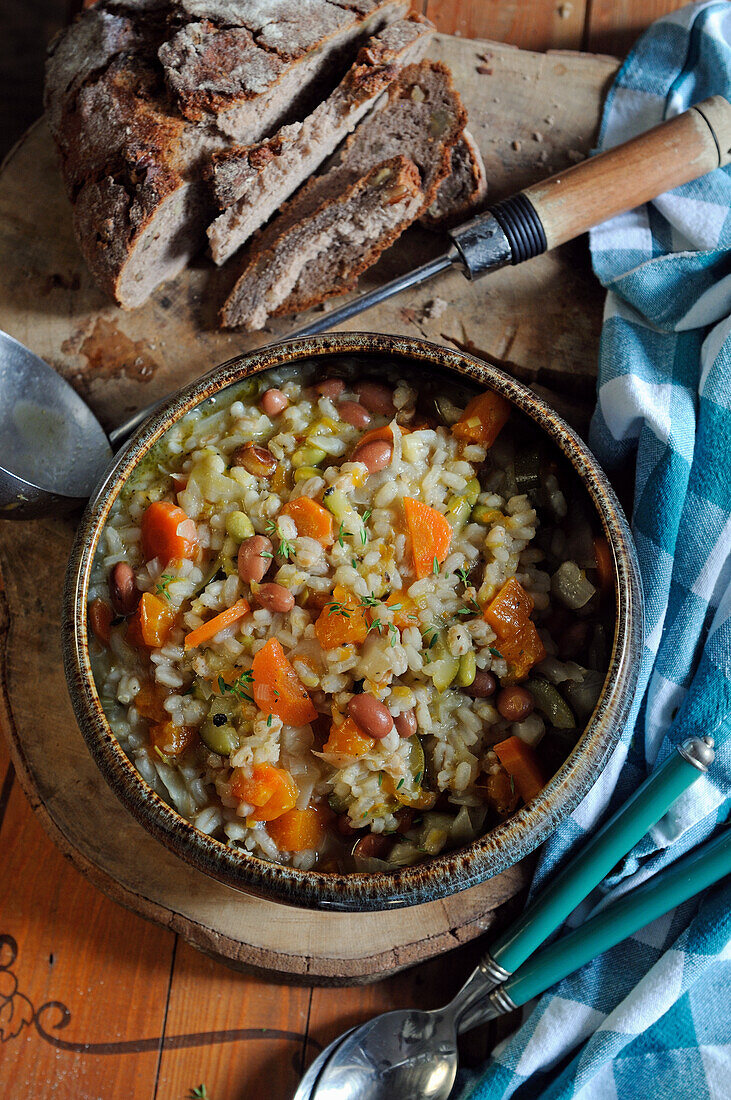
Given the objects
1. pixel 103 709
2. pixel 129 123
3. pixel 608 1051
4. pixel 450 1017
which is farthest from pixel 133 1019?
pixel 129 123

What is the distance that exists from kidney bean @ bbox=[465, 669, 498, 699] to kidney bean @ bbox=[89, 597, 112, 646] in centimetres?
106

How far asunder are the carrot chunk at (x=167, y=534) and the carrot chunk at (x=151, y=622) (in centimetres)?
13

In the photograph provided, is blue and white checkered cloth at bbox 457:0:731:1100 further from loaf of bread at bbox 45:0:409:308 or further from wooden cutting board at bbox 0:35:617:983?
loaf of bread at bbox 45:0:409:308

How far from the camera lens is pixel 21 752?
9.09 ft

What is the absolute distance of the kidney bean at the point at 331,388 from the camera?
2666 millimetres

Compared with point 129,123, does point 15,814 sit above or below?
below

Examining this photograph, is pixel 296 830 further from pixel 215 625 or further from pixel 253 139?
pixel 253 139

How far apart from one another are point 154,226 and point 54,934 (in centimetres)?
239

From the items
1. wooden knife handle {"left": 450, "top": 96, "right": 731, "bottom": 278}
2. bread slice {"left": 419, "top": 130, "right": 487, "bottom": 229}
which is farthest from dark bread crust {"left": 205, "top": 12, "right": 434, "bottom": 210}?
wooden knife handle {"left": 450, "top": 96, "right": 731, "bottom": 278}

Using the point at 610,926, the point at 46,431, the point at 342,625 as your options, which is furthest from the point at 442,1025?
the point at 46,431

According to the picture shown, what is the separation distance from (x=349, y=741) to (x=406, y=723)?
0.55ft

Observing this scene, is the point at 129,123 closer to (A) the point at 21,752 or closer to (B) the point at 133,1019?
(A) the point at 21,752

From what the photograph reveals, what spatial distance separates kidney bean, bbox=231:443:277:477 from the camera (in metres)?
2.55

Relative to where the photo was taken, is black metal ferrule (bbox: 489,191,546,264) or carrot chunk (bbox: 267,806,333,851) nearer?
carrot chunk (bbox: 267,806,333,851)
